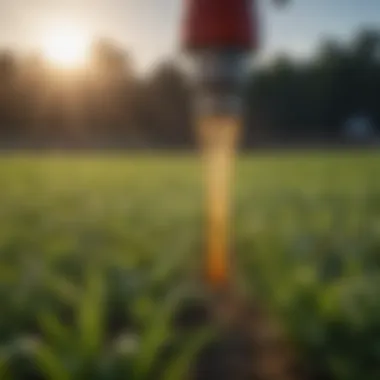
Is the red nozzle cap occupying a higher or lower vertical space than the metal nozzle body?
higher

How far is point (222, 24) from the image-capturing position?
0.67 metres

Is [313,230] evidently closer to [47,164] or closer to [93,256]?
[93,256]

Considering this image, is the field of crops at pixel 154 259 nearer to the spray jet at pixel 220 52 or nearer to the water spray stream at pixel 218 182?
the water spray stream at pixel 218 182

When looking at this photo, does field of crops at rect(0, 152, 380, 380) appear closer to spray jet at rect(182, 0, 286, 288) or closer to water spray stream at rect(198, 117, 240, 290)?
water spray stream at rect(198, 117, 240, 290)

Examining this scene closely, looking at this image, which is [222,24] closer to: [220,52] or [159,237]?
[220,52]

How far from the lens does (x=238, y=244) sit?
41.3 inches

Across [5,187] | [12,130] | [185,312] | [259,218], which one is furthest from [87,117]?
[5,187]

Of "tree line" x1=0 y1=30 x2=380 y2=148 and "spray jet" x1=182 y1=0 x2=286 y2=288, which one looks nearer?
"spray jet" x1=182 y1=0 x2=286 y2=288

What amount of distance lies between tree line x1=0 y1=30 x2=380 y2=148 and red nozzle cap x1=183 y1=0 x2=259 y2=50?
151mm

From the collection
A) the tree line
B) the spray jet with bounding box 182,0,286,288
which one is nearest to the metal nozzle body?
the spray jet with bounding box 182,0,286,288

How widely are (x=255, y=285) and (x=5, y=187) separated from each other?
0.54 meters

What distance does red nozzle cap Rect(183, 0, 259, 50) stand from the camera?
67cm

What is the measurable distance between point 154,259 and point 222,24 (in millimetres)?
337

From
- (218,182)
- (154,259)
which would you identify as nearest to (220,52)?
(218,182)
